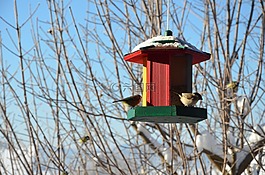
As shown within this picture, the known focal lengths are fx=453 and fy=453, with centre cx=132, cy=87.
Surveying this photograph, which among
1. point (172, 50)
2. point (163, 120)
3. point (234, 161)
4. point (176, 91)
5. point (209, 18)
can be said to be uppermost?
point (209, 18)

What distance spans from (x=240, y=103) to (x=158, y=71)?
4.67 feet

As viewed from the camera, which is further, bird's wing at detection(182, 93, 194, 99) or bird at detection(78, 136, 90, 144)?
bird at detection(78, 136, 90, 144)

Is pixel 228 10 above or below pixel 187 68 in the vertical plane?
above

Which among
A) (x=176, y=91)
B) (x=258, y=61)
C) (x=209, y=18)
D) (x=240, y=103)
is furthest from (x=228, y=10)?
(x=176, y=91)

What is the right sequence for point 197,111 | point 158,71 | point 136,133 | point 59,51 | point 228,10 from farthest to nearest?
1. point 136,133
2. point 228,10
3. point 59,51
4. point 158,71
5. point 197,111

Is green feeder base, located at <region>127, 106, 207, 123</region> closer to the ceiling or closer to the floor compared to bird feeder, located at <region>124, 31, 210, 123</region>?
closer to the floor

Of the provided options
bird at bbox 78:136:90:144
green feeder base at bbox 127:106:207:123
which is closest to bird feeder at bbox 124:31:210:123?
green feeder base at bbox 127:106:207:123

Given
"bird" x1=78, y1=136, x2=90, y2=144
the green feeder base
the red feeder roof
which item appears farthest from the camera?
"bird" x1=78, y1=136, x2=90, y2=144

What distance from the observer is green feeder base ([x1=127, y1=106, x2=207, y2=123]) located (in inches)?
77.7

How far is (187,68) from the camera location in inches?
87.4

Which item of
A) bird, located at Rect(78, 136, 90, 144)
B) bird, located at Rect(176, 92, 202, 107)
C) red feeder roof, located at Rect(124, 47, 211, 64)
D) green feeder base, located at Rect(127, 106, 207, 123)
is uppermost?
red feeder roof, located at Rect(124, 47, 211, 64)

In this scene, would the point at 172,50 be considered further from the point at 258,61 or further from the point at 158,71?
the point at 258,61

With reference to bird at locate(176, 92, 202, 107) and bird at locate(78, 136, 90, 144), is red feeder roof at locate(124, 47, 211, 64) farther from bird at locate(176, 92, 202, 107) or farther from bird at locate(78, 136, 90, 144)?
bird at locate(78, 136, 90, 144)

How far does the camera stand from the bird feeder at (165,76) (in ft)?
6.68
